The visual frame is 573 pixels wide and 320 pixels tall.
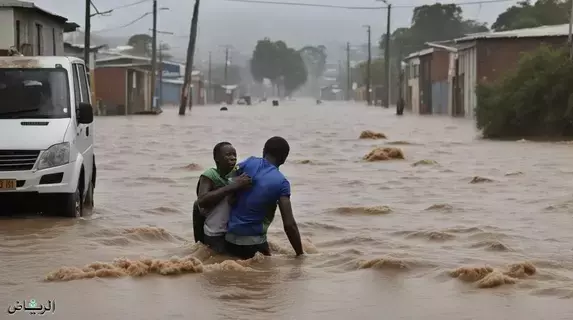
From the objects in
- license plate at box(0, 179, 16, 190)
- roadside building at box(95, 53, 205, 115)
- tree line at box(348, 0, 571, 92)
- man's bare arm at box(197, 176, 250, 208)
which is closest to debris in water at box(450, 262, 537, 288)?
man's bare arm at box(197, 176, 250, 208)

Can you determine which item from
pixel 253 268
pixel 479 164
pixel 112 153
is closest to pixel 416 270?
pixel 253 268

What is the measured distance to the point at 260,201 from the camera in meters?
8.55

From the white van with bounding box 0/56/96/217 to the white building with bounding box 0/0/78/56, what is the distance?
1888 cm

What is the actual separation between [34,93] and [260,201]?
421cm

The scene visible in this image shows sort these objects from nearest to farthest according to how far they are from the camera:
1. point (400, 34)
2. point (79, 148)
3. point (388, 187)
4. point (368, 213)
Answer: point (79, 148), point (368, 213), point (388, 187), point (400, 34)

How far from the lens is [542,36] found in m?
49.3

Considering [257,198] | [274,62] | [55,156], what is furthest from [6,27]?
[274,62]

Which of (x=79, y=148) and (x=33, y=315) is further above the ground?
(x=79, y=148)

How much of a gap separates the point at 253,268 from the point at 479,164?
42.9 ft

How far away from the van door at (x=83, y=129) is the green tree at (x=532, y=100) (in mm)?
19856

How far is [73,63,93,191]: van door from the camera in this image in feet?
38.7

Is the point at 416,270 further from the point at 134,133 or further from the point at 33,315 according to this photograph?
the point at 134,133

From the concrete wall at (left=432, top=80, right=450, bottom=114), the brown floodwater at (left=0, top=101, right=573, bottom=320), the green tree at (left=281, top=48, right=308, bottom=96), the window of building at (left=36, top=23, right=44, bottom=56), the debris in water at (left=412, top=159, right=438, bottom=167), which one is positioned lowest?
the brown floodwater at (left=0, top=101, right=573, bottom=320)

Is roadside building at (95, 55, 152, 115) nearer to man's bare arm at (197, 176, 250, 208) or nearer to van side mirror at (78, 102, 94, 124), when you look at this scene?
van side mirror at (78, 102, 94, 124)
